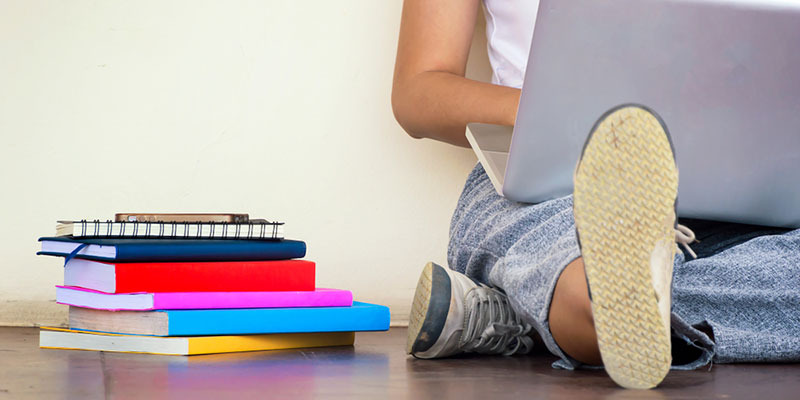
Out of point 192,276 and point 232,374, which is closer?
point 232,374

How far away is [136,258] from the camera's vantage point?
40.0 inches

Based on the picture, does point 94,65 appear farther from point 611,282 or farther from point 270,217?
point 611,282

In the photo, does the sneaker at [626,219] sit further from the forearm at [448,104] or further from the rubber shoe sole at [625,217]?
the forearm at [448,104]

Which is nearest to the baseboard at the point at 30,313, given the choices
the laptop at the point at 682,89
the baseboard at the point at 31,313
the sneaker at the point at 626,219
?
the baseboard at the point at 31,313

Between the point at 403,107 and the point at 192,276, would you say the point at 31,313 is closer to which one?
the point at 192,276

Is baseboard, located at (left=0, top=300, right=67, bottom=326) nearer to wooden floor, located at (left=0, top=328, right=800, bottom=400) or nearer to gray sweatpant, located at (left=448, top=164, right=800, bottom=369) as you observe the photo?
wooden floor, located at (left=0, top=328, right=800, bottom=400)

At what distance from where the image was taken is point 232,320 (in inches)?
41.2

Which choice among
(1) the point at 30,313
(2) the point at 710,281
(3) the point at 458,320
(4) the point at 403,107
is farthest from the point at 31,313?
(2) the point at 710,281

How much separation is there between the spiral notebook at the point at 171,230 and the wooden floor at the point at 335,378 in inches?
6.1

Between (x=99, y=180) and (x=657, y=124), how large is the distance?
3.58 feet

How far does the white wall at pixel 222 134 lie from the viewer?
4.75ft

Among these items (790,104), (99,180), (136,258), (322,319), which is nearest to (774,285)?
(790,104)

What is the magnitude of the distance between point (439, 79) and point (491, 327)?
0.43m

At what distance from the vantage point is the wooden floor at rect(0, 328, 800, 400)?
74cm
